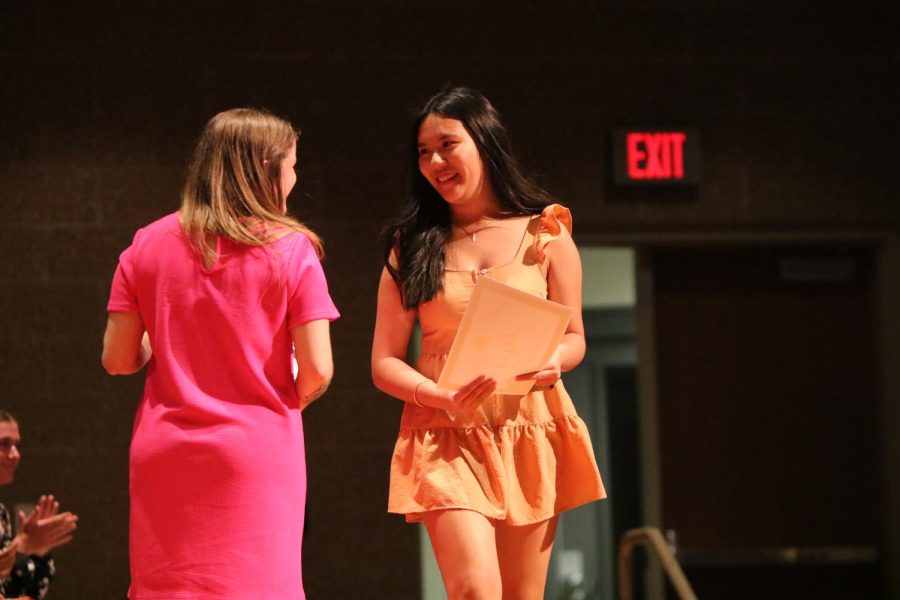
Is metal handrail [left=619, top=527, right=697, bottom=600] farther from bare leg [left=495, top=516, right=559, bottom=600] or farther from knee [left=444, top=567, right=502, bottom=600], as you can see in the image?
knee [left=444, top=567, right=502, bottom=600]

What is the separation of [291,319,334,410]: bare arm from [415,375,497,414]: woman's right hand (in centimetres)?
27

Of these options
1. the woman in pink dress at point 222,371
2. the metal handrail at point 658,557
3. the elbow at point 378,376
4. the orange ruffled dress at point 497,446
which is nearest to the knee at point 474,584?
the orange ruffled dress at point 497,446

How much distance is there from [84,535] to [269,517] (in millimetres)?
3000

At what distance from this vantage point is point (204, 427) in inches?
81.0

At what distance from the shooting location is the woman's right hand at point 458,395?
225cm

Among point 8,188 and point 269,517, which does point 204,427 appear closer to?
point 269,517

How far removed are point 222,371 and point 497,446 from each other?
2.05ft

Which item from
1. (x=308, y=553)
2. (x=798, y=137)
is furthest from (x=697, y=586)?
(x=798, y=137)

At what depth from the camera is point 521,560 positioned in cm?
240

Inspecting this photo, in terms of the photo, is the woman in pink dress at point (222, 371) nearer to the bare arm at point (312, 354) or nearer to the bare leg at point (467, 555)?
the bare arm at point (312, 354)

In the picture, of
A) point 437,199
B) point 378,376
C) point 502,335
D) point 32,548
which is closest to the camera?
point 502,335

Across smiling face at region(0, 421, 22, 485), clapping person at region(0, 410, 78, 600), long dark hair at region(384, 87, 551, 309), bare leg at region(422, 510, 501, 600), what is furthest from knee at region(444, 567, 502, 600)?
smiling face at region(0, 421, 22, 485)

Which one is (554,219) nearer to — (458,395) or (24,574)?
(458,395)

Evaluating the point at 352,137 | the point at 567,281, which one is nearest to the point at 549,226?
the point at 567,281
